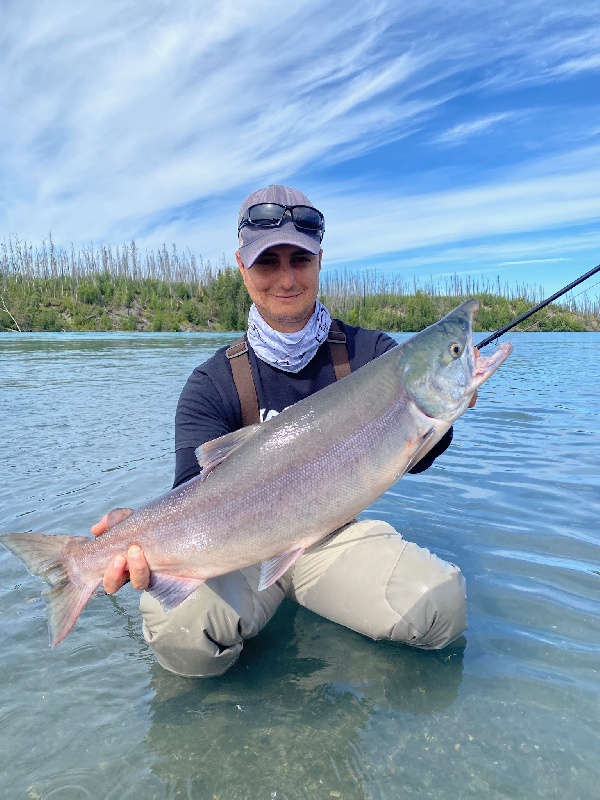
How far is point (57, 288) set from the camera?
330ft

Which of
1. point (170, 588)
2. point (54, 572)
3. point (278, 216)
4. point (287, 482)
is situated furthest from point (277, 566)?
point (278, 216)

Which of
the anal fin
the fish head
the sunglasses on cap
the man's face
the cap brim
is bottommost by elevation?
the anal fin

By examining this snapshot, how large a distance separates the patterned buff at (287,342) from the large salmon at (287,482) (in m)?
0.86

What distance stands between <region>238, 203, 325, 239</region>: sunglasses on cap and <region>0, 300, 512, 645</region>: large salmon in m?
1.13

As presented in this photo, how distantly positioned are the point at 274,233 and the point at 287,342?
0.62 m

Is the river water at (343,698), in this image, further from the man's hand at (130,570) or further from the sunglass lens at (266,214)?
the sunglass lens at (266,214)

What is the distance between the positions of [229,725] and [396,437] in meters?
1.46

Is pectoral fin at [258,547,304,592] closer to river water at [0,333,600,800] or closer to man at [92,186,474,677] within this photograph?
man at [92,186,474,677]

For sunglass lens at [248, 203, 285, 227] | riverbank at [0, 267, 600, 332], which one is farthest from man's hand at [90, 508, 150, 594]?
riverbank at [0, 267, 600, 332]

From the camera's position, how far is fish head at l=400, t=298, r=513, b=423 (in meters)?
2.73

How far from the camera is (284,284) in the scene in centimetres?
360

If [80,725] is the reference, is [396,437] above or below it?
above

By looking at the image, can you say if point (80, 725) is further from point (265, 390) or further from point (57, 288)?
point (57, 288)

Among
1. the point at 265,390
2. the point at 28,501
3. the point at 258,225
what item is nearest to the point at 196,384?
the point at 265,390
